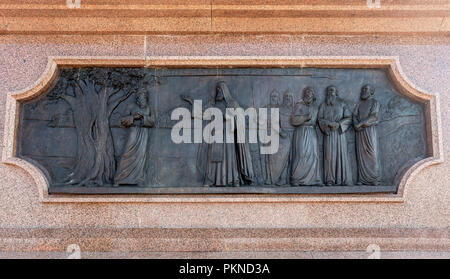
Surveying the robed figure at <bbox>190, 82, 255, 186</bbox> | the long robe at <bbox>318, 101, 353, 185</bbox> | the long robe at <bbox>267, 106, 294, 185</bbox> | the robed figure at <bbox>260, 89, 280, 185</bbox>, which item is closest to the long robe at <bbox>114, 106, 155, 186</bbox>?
the robed figure at <bbox>190, 82, 255, 186</bbox>

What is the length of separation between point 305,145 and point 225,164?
116 cm

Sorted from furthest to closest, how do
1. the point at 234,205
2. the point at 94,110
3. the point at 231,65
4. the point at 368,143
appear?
the point at 231,65, the point at 94,110, the point at 368,143, the point at 234,205

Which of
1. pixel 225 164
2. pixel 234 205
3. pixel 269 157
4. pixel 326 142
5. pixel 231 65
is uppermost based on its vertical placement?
pixel 231 65

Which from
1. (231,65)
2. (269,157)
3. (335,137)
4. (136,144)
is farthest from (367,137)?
(136,144)

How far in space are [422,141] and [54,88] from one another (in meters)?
5.38

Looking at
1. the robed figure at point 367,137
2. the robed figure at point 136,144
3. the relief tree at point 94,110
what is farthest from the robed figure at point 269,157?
the relief tree at point 94,110

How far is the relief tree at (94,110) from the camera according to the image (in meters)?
7.12

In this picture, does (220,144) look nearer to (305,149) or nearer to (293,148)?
(293,148)

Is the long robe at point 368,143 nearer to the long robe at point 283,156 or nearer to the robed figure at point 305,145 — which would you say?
the robed figure at point 305,145

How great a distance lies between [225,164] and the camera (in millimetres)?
7121

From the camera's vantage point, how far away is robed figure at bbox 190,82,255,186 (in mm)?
7094

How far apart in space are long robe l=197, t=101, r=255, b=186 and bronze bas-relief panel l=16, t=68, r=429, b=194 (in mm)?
14

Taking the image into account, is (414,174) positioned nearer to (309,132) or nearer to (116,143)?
(309,132)

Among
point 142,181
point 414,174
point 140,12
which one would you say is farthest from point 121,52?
point 414,174
